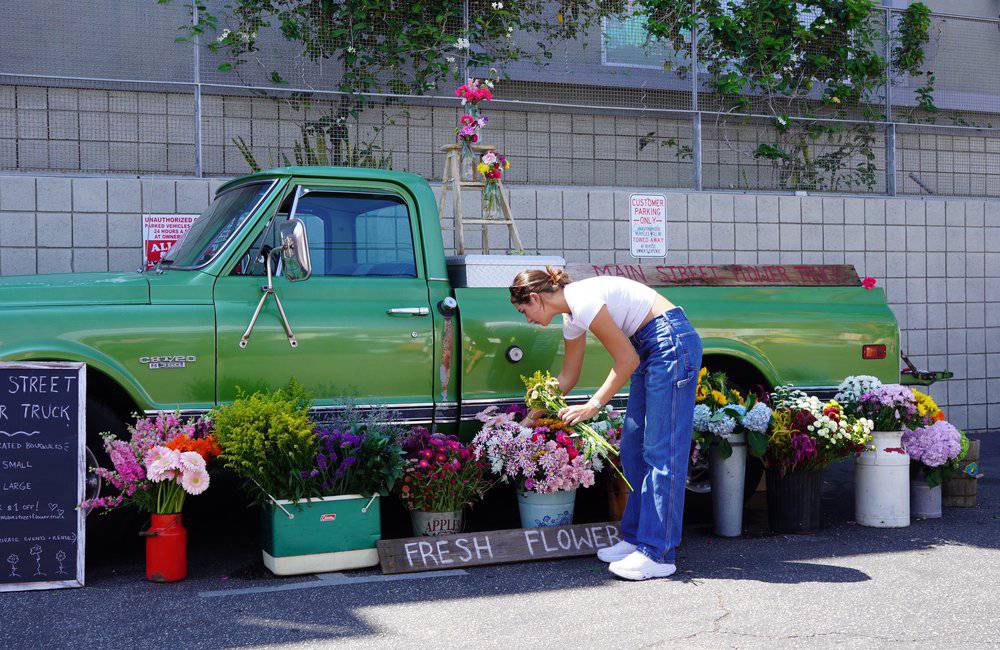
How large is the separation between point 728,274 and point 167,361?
344 cm

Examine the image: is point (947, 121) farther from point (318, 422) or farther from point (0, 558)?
point (0, 558)

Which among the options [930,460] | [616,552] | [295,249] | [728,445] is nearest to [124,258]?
[295,249]

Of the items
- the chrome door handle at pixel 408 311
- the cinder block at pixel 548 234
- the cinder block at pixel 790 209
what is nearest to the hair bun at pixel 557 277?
the chrome door handle at pixel 408 311

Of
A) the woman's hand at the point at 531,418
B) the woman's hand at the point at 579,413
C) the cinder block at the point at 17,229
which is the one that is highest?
the cinder block at the point at 17,229

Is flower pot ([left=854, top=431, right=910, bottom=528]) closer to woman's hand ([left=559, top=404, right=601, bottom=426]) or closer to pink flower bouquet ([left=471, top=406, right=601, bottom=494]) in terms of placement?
pink flower bouquet ([left=471, top=406, right=601, bottom=494])

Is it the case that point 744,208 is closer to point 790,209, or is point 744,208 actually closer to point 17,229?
point 790,209

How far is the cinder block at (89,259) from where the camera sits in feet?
25.4

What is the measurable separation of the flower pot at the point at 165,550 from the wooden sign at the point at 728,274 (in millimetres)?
2706

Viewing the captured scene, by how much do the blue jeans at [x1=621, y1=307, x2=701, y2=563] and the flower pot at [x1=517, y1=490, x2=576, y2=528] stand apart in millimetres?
596

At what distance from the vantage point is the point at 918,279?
10.1m

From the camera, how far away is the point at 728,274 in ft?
21.1

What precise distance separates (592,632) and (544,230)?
5320 mm

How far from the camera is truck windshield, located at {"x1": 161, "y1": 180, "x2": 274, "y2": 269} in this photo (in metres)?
5.48

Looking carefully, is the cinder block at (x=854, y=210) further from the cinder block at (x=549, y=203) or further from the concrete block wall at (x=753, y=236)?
the cinder block at (x=549, y=203)
